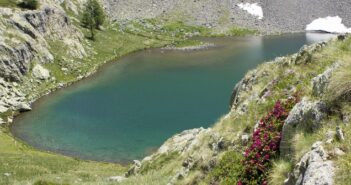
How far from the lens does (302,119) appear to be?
15023mm

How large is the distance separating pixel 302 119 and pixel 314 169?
361 centimetres

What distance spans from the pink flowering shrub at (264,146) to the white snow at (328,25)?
585 ft

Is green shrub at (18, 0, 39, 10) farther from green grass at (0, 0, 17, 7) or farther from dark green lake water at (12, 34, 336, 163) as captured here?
dark green lake water at (12, 34, 336, 163)

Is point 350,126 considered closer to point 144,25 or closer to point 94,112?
point 94,112

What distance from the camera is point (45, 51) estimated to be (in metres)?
112

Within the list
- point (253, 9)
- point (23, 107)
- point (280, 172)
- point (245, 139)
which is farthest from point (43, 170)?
point (253, 9)

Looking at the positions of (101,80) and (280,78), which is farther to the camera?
(101,80)

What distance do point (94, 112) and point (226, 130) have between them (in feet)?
211

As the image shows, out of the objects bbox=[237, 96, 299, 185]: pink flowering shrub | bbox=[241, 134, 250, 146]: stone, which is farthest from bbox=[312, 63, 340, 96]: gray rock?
bbox=[241, 134, 250, 146]: stone

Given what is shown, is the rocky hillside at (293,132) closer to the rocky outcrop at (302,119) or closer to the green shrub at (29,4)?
the rocky outcrop at (302,119)

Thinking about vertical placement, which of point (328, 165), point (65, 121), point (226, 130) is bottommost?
point (65, 121)

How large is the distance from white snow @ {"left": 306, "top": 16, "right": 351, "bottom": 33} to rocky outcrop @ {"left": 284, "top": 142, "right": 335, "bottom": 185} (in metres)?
183

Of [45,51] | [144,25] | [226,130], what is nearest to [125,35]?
[144,25]

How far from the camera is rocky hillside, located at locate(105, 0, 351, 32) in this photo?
18688cm
